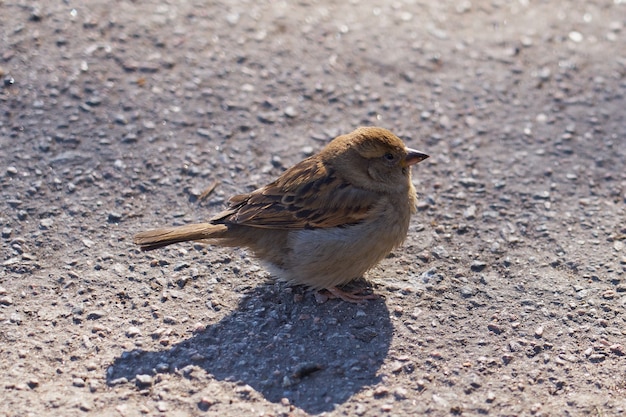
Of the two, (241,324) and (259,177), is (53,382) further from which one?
(259,177)

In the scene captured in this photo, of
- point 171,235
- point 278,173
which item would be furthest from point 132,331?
point 278,173

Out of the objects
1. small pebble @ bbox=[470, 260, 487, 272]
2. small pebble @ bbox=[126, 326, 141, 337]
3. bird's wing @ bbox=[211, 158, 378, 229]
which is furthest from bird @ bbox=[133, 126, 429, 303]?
small pebble @ bbox=[470, 260, 487, 272]

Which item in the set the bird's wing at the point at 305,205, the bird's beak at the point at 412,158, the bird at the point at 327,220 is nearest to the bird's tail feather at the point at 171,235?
the bird at the point at 327,220

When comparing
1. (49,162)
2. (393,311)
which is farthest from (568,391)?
(49,162)

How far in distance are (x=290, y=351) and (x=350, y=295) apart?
0.64 m

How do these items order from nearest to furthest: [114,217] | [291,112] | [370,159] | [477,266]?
[370,159], [477,266], [114,217], [291,112]

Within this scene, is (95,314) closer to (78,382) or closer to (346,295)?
(78,382)

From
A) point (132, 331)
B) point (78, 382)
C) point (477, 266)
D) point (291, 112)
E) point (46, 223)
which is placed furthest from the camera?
point (291, 112)

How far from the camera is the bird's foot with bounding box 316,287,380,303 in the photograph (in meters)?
4.80

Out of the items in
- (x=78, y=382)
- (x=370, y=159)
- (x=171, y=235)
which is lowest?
(x=78, y=382)

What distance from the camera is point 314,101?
6777 mm

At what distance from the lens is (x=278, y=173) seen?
6.02m

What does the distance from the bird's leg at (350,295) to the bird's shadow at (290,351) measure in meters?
0.03

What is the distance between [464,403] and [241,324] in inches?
51.8
